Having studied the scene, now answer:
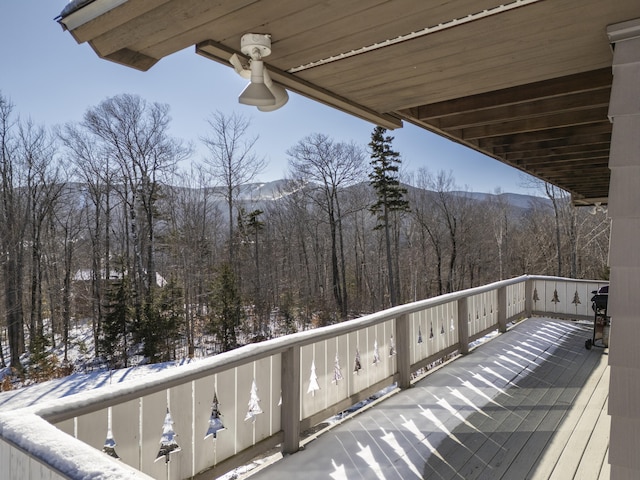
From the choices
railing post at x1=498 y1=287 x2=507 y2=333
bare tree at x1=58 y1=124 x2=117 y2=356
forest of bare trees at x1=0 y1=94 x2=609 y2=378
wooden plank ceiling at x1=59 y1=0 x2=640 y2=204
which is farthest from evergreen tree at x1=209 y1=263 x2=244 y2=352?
wooden plank ceiling at x1=59 y1=0 x2=640 y2=204

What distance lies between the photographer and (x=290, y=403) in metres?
2.89

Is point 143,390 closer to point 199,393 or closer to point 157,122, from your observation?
point 199,393

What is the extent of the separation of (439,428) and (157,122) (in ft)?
68.7

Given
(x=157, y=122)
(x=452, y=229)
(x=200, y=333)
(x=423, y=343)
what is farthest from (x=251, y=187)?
(x=423, y=343)

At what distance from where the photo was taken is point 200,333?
21094 mm

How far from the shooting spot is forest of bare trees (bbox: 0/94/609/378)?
59.6ft

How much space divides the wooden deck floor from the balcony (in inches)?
0.5

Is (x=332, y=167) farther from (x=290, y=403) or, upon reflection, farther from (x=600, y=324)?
(x=290, y=403)

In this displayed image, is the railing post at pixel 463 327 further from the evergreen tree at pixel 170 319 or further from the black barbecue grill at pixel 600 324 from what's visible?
the evergreen tree at pixel 170 319

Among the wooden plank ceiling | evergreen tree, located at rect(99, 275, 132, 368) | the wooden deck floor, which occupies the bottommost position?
evergreen tree, located at rect(99, 275, 132, 368)

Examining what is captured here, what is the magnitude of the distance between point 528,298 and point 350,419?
5.50 m

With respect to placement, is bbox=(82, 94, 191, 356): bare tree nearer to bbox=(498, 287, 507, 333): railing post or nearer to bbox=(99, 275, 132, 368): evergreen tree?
bbox=(99, 275, 132, 368): evergreen tree

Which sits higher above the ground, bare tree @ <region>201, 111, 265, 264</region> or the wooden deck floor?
bare tree @ <region>201, 111, 265, 264</region>

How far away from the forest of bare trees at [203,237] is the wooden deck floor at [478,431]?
13297mm
